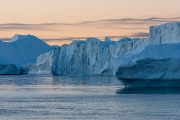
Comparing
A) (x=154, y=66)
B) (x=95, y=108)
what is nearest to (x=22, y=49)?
(x=154, y=66)

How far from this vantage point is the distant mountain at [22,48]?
112875 millimetres

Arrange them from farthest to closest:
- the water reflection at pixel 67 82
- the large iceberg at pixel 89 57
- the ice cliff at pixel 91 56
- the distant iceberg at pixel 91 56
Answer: the large iceberg at pixel 89 57 → the ice cliff at pixel 91 56 → the distant iceberg at pixel 91 56 → the water reflection at pixel 67 82

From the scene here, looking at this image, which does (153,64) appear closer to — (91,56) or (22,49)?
(91,56)

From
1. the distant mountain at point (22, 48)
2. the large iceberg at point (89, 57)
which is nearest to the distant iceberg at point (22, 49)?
the distant mountain at point (22, 48)

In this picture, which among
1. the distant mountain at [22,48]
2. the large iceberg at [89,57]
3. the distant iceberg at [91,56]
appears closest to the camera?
the distant iceberg at [91,56]

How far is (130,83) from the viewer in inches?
1250

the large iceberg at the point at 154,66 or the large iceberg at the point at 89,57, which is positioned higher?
the large iceberg at the point at 154,66

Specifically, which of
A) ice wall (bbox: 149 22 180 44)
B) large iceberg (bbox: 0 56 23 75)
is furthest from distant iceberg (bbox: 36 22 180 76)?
ice wall (bbox: 149 22 180 44)

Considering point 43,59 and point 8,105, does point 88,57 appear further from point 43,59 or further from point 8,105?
point 8,105

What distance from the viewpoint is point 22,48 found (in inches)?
4616

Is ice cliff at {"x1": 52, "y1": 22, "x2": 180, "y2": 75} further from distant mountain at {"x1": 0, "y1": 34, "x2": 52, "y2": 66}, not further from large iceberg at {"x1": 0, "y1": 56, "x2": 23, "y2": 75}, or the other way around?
distant mountain at {"x1": 0, "y1": 34, "x2": 52, "y2": 66}

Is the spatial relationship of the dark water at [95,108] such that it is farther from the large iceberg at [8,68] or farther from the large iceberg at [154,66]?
the large iceberg at [8,68]

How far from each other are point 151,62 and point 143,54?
659mm

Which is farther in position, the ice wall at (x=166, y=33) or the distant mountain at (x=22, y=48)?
the distant mountain at (x=22, y=48)
